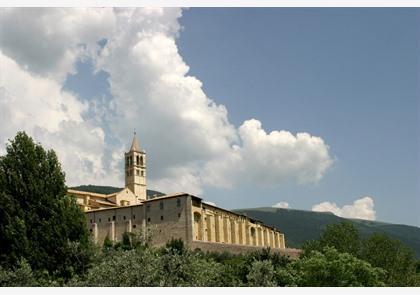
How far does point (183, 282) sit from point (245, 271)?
5901 millimetres

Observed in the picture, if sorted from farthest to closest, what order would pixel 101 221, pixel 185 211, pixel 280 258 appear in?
pixel 101 221 → pixel 185 211 → pixel 280 258

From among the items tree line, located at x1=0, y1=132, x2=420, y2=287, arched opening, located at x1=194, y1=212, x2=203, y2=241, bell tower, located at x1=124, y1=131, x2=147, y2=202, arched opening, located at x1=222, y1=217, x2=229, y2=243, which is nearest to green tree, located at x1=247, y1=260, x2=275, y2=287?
tree line, located at x1=0, y1=132, x2=420, y2=287

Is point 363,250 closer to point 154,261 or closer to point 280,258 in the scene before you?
point 280,258

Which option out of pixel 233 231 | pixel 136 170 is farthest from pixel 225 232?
pixel 136 170

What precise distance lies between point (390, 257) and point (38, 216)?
25296mm

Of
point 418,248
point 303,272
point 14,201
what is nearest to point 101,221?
point 14,201

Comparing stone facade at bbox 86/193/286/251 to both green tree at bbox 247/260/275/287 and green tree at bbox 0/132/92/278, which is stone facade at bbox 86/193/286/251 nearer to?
green tree at bbox 0/132/92/278

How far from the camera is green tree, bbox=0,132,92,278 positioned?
24.1m

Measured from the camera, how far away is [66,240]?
81.9 feet

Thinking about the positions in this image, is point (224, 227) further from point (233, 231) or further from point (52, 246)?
point (52, 246)

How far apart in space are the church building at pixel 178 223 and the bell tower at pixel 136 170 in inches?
684

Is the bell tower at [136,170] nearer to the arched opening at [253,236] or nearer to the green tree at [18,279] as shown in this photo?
the arched opening at [253,236]

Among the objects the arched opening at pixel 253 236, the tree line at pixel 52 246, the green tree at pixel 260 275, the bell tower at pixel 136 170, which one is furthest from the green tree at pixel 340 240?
the bell tower at pixel 136 170

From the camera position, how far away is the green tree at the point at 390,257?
115ft
